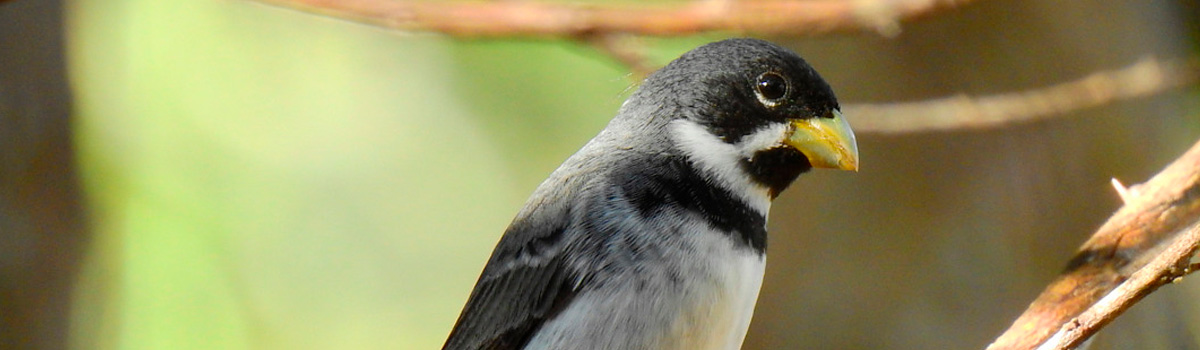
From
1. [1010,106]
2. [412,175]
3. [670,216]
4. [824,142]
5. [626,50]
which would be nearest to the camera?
[670,216]

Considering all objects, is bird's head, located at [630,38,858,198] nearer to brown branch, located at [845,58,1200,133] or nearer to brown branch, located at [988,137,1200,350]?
brown branch, located at [988,137,1200,350]

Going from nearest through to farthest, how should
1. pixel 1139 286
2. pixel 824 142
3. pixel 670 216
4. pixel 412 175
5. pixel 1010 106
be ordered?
1. pixel 1139 286
2. pixel 670 216
3. pixel 824 142
4. pixel 1010 106
5. pixel 412 175

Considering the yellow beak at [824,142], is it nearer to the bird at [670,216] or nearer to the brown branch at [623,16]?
the bird at [670,216]

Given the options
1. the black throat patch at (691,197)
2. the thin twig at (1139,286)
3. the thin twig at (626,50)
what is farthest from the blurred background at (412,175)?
the thin twig at (1139,286)

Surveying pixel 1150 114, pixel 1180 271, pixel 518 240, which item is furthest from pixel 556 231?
pixel 1150 114

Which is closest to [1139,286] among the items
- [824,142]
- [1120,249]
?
[1120,249]

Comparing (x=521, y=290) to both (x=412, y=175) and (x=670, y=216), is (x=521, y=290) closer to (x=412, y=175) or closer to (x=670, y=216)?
(x=670, y=216)

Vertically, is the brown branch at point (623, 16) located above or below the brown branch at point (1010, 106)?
above
